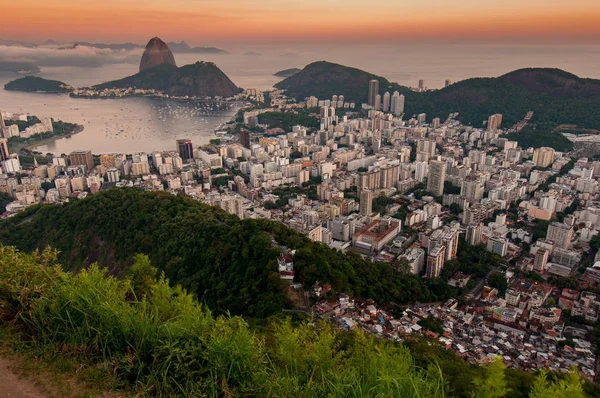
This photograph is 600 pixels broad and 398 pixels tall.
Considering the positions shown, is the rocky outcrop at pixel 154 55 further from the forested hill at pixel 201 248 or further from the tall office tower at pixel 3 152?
the forested hill at pixel 201 248

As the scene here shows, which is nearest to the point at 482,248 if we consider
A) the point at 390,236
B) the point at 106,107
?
the point at 390,236

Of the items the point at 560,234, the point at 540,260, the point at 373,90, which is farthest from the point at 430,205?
the point at 373,90

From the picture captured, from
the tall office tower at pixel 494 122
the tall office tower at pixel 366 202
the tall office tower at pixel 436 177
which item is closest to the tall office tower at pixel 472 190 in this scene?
the tall office tower at pixel 436 177

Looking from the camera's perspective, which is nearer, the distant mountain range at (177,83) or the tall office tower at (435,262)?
the tall office tower at (435,262)

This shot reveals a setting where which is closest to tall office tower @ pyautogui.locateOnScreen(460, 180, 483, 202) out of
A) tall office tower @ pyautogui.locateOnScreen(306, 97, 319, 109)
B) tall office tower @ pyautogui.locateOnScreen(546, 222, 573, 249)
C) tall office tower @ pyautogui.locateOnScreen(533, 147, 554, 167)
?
tall office tower @ pyautogui.locateOnScreen(546, 222, 573, 249)

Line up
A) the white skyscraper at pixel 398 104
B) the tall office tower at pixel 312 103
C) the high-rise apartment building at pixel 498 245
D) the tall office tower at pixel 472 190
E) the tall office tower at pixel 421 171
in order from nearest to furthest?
the high-rise apartment building at pixel 498 245 < the tall office tower at pixel 472 190 < the tall office tower at pixel 421 171 < the white skyscraper at pixel 398 104 < the tall office tower at pixel 312 103

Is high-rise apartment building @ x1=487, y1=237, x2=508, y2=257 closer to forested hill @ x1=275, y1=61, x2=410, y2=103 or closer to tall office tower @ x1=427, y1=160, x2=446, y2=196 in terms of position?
tall office tower @ x1=427, y1=160, x2=446, y2=196
